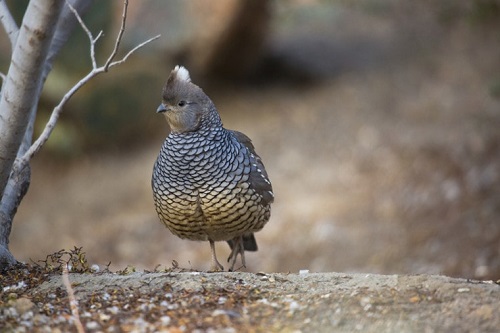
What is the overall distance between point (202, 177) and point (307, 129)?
721 cm

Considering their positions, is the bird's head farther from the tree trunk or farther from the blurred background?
the blurred background

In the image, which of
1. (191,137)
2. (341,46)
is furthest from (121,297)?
(341,46)

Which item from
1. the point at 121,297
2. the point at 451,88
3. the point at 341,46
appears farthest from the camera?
the point at 341,46

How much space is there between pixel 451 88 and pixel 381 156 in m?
2.02

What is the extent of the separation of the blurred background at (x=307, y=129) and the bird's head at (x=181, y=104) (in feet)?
13.4

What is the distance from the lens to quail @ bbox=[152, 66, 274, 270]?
5535 mm

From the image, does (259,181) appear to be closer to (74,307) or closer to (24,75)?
(74,307)

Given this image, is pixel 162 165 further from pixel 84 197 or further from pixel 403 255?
pixel 84 197

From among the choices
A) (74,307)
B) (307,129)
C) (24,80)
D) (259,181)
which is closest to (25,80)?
(24,80)

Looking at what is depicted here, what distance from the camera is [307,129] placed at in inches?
497

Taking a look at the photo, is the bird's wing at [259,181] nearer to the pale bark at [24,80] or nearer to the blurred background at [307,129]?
the pale bark at [24,80]

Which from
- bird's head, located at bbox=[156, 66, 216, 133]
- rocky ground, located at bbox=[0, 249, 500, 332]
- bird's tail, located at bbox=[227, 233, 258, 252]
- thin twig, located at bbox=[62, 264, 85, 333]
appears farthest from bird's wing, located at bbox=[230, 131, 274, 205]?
thin twig, located at bbox=[62, 264, 85, 333]

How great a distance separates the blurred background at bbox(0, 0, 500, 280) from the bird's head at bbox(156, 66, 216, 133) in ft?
13.4

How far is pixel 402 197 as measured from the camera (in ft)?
34.6
